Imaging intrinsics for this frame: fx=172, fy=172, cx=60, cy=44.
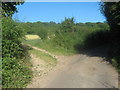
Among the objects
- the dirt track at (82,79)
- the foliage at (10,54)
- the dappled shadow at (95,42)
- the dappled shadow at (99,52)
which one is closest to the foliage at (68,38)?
the dappled shadow at (95,42)

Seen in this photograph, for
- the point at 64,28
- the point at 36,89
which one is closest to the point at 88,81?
the point at 36,89

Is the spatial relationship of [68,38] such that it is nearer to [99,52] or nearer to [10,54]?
[99,52]

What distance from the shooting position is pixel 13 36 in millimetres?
6887

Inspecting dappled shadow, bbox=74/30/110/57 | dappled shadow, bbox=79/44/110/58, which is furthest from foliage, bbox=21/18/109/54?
dappled shadow, bbox=79/44/110/58

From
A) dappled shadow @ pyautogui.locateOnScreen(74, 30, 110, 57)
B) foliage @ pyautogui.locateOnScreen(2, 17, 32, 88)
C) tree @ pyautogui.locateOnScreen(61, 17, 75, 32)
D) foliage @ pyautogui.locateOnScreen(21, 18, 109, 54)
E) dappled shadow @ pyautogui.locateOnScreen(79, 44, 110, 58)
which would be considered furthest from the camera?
tree @ pyautogui.locateOnScreen(61, 17, 75, 32)

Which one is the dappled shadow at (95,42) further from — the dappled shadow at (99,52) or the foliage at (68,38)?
the dappled shadow at (99,52)

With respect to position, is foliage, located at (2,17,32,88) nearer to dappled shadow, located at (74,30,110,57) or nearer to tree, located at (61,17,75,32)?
dappled shadow, located at (74,30,110,57)

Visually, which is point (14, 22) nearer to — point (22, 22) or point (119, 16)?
point (22, 22)

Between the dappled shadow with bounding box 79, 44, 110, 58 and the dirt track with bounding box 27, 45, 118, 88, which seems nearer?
the dirt track with bounding box 27, 45, 118, 88

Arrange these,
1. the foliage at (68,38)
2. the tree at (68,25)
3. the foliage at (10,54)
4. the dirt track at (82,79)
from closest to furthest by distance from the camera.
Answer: the foliage at (10,54) < the dirt track at (82,79) < the foliage at (68,38) < the tree at (68,25)

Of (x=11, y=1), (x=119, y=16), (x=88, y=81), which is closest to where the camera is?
(x=88, y=81)

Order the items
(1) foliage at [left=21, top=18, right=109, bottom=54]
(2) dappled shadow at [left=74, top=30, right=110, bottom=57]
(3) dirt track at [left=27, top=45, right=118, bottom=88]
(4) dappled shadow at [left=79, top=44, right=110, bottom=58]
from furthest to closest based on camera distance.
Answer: (2) dappled shadow at [left=74, top=30, right=110, bottom=57]
(1) foliage at [left=21, top=18, right=109, bottom=54]
(4) dappled shadow at [left=79, top=44, right=110, bottom=58]
(3) dirt track at [left=27, top=45, right=118, bottom=88]

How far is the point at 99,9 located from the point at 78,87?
1012 cm

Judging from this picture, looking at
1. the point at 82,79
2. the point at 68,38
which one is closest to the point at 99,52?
the point at 68,38
